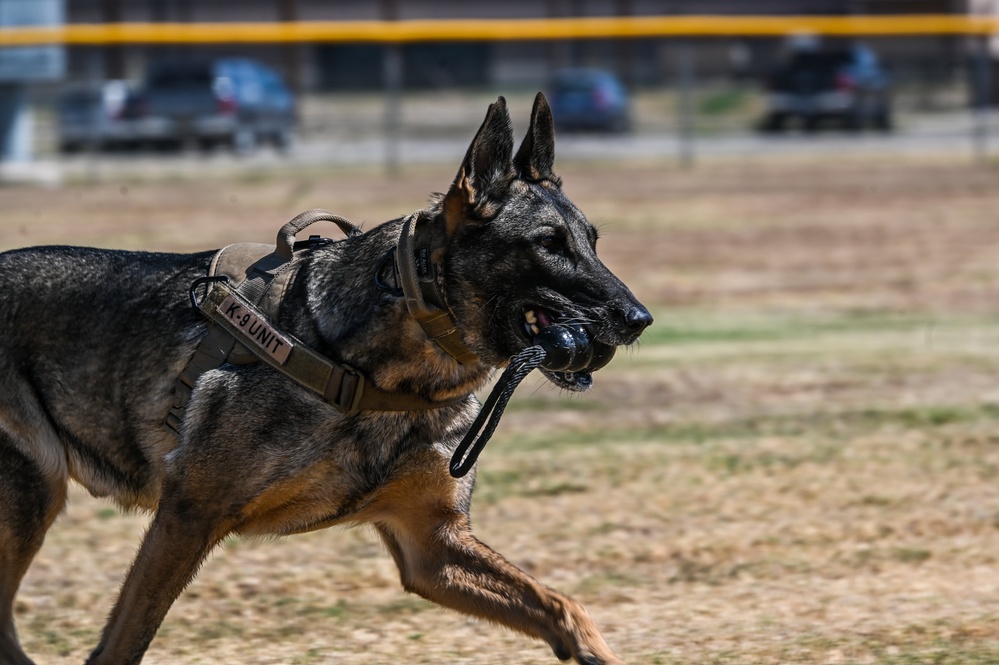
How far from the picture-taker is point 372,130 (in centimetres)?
2444

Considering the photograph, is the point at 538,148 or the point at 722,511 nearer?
the point at 538,148

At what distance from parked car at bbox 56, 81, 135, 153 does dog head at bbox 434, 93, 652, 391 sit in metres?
19.4

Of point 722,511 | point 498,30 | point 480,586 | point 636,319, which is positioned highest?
point 498,30

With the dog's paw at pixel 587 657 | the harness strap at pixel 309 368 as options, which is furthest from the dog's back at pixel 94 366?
the dog's paw at pixel 587 657

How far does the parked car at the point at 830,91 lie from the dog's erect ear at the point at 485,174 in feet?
74.7

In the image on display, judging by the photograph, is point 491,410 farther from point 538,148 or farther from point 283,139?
A: point 283,139

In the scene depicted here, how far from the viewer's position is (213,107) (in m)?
23.9

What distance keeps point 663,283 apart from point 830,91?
562 inches

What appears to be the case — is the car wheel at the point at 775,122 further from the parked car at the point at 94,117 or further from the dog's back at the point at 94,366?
the dog's back at the point at 94,366

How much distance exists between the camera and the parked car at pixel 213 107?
23656mm

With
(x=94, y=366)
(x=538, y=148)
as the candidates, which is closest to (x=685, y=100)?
(x=538, y=148)

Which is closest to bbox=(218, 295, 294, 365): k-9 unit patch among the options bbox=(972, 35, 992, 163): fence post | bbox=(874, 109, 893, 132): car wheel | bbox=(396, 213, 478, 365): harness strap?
bbox=(396, 213, 478, 365): harness strap

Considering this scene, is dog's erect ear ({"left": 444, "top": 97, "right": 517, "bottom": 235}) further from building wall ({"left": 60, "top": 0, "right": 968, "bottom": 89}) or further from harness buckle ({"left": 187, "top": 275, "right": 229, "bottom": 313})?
building wall ({"left": 60, "top": 0, "right": 968, "bottom": 89})

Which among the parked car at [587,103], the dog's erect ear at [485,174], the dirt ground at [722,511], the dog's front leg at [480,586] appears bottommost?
the dirt ground at [722,511]
